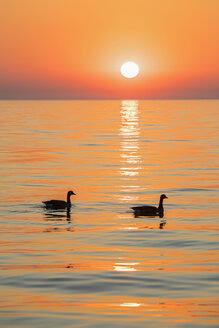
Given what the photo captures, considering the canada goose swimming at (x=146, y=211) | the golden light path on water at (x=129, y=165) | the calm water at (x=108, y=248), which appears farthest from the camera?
the golden light path on water at (x=129, y=165)


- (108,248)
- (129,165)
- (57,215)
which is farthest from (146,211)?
(129,165)

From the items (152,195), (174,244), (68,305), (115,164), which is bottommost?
(68,305)

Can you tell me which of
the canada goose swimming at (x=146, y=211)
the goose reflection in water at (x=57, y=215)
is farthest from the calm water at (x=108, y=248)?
the canada goose swimming at (x=146, y=211)

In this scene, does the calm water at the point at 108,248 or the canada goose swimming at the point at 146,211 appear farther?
the canada goose swimming at the point at 146,211

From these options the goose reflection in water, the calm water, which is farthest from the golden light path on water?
the goose reflection in water

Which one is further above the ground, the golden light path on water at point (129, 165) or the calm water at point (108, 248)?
the golden light path on water at point (129, 165)

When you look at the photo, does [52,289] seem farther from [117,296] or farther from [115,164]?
[115,164]

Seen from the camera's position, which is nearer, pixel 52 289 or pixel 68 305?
pixel 68 305

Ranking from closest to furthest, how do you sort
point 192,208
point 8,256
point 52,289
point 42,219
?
point 52,289 < point 8,256 < point 42,219 < point 192,208

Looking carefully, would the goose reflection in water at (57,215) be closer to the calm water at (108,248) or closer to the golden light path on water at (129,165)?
the calm water at (108,248)

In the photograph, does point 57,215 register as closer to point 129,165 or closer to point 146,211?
point 146,211

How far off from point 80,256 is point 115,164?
27672mm

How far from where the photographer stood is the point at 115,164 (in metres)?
48.5

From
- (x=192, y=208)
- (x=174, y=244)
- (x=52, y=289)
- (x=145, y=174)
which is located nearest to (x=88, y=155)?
(x=145, y=174)
